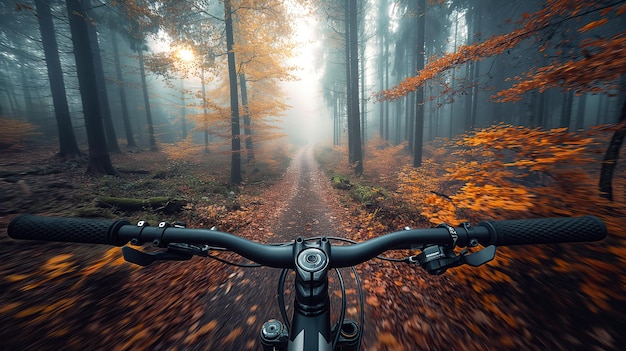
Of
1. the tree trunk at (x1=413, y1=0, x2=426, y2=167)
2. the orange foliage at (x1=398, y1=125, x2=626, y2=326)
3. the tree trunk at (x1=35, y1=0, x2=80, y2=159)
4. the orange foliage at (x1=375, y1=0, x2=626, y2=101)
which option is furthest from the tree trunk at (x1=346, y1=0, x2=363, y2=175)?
the tree trunk at (x1=35, y1=0, x2=80, y2=159)

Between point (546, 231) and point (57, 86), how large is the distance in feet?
72.9

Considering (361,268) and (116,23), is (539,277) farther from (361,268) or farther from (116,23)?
(116,23)

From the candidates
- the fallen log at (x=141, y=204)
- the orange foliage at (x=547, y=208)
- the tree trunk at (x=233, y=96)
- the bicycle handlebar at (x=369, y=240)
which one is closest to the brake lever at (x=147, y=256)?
the bicycle handlebar at (x=369, y=240)

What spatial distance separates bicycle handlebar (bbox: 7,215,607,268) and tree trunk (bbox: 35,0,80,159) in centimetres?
1521

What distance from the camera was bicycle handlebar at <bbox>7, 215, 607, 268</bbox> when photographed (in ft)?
5.00

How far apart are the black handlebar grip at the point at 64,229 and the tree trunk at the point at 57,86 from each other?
15.0 m

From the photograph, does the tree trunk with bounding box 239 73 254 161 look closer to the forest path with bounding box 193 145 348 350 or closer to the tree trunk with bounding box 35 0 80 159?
the forest path with bounding box 193 145 348 350

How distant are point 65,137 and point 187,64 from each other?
319 inches

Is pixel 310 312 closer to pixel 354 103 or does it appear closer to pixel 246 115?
pixel 354 103

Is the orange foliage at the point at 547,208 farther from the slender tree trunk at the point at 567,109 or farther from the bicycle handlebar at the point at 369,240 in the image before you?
the slender tree trunk at the point at 567,109

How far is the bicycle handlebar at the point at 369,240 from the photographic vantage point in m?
1.52

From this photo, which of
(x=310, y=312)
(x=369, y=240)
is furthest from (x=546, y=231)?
(x=310, y=312)

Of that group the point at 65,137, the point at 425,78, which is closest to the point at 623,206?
the point at 425,78

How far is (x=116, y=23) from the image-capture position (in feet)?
46.0
